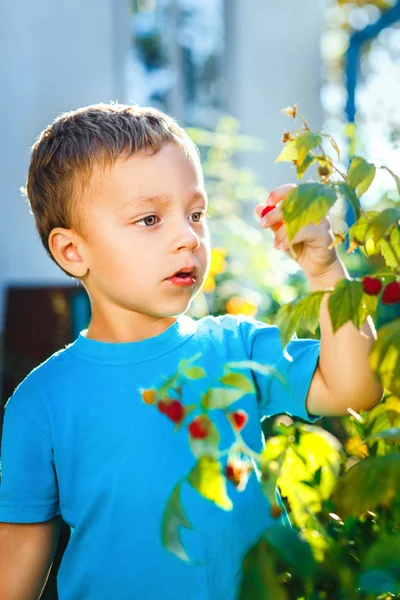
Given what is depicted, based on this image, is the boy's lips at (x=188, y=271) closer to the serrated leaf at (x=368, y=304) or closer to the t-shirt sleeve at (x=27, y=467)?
the t-shirt sleeve at (x=27, y=467)

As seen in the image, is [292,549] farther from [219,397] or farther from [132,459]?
[132,459]

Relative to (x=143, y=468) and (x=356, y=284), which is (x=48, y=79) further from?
(x=356, y=284)

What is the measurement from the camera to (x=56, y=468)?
5.41 feet

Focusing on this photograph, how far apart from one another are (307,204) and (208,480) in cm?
34

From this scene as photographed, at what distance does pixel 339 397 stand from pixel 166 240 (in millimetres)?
398

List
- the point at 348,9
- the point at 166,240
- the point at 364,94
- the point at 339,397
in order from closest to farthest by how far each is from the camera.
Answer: the point at 339,397
the point at 166,240
the point at 364,94
the point at 348,9

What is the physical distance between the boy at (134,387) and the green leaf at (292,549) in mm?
662

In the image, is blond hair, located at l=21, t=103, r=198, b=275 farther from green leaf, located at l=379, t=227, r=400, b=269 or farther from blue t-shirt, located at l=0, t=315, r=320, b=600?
green leaf, located at l=379, t=227, r=400, b=269

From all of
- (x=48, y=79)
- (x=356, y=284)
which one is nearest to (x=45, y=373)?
(x=356, y=284)

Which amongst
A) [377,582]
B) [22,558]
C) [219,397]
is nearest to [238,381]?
[219,397]

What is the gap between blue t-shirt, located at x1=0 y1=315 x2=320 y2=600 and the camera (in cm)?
154

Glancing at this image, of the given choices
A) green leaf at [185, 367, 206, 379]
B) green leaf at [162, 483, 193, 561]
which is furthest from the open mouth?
green leaf at [162, 483, 193, 561]

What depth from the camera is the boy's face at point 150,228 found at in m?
1.60

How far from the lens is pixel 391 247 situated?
1.13 meters
